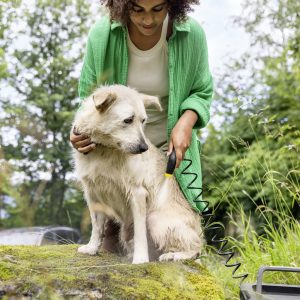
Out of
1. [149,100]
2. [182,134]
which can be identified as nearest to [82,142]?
[149,100]

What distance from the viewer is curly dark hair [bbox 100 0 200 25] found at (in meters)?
2.65

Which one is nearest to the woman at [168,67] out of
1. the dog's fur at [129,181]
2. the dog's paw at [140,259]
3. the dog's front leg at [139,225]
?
the dog's fur at [129,181]

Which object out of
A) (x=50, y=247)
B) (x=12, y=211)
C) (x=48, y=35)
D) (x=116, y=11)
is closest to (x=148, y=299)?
(x=50, y=247)

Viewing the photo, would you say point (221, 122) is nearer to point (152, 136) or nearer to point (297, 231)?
point (297, 231)

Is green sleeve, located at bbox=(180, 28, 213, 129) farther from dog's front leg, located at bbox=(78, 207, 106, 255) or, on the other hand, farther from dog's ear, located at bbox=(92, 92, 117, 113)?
dog's front leg, located at bbox=(78, 207, 106, 255)

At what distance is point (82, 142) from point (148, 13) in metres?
0.70

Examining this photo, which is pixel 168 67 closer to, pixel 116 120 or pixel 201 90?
pixel 201 90

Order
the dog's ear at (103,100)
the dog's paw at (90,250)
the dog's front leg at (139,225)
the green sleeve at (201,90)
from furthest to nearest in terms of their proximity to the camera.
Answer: the green sleeve at (201,90)
the dog's paw at (90,250)
the dog's front leg at (139,225)
the dog's ear at (103,100)

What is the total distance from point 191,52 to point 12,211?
218 centimetres

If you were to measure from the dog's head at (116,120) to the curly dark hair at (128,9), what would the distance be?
392mm

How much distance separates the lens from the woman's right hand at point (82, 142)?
2635 mm

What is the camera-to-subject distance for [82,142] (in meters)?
2.65

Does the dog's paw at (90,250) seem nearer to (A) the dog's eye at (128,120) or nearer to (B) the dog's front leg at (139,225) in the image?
(B) the dog's front leg at (139,225)

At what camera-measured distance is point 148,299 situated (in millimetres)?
2070
